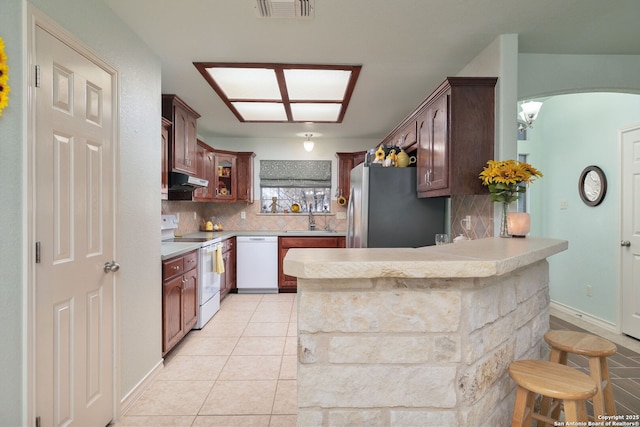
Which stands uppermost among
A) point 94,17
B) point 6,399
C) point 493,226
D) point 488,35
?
point 488,35

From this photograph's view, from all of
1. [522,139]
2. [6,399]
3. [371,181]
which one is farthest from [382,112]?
[6,399]

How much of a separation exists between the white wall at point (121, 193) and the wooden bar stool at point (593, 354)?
2245 millimetres

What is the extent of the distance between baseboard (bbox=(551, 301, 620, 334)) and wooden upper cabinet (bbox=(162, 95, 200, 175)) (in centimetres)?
464

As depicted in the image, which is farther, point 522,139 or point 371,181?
point 522,139

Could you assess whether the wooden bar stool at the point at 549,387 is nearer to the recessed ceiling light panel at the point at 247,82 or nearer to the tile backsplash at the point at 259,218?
the recessed ceiling light panel at the point at 247,82

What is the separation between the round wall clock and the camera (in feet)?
11.6

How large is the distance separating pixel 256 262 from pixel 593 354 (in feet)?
13.6

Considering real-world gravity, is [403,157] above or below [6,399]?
above

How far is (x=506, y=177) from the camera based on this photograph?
2.12 metres

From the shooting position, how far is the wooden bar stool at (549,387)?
3.60 ft

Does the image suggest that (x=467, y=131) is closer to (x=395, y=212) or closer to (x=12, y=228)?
(x=395, y=212)

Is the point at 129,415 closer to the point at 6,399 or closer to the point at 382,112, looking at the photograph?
the point at 6,399

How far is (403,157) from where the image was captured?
3230 millimetres

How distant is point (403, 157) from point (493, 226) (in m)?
1.12
